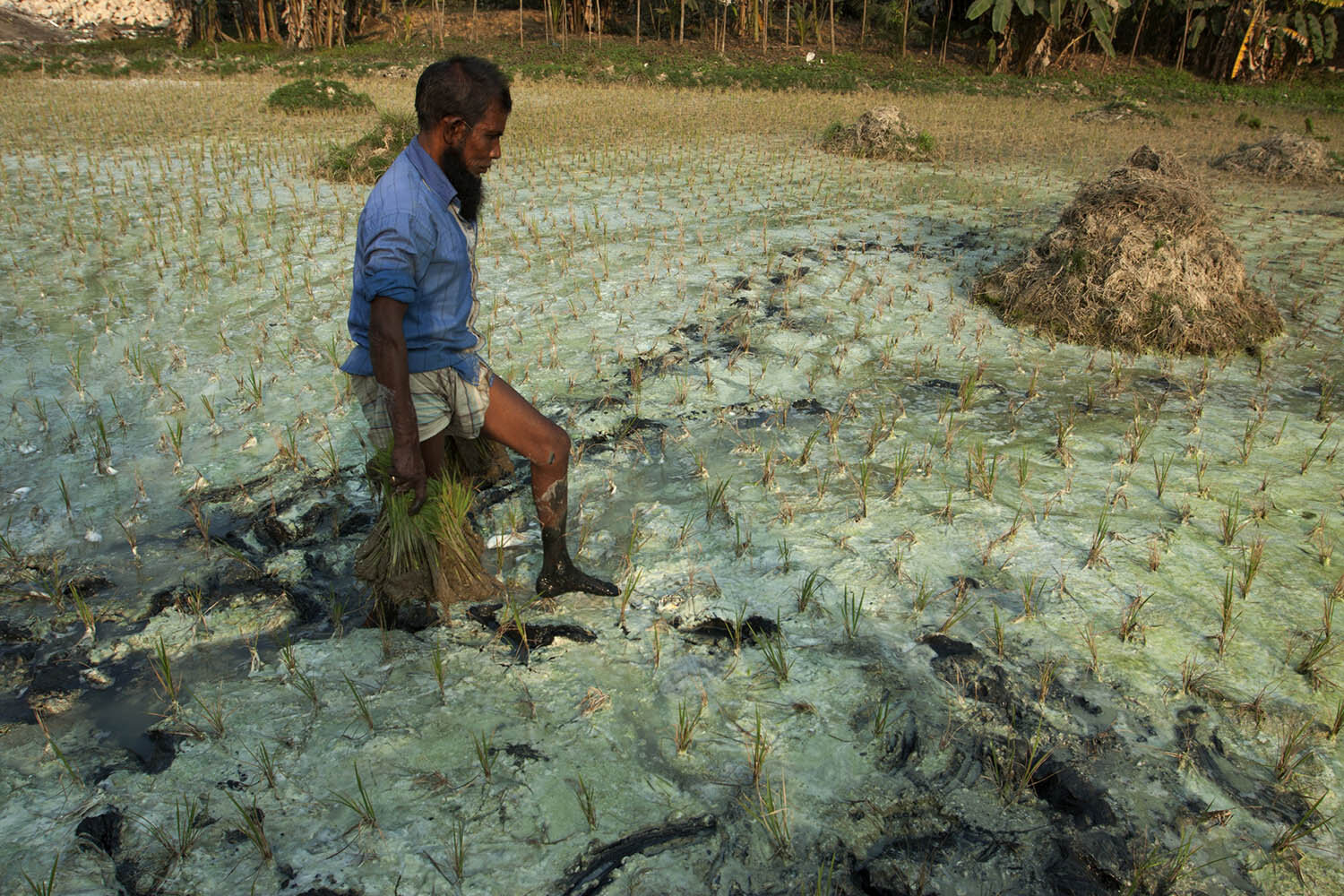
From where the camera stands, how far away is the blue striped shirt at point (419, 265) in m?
2.28

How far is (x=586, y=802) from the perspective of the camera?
6.74 feet

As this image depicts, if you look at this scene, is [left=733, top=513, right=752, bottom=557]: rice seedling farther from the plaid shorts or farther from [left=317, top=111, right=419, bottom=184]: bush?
[left=317, top=111, right=419, bottom=184]: bush

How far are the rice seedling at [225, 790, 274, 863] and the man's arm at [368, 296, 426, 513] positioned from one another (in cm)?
95

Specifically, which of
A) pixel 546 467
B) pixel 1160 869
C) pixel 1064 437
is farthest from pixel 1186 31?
pixel 1160 869

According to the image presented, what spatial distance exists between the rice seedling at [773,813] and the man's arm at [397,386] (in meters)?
1.32

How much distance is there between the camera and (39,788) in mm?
2068

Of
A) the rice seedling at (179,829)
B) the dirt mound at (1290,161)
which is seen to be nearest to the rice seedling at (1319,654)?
the rice seedling at (179,829)

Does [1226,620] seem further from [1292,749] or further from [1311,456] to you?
[1311,456]

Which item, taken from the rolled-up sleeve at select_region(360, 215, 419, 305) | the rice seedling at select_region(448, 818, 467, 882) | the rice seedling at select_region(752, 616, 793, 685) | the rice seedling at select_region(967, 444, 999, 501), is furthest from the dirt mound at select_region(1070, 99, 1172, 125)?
the rice seedling at select_region(448, 818, 467, 882)

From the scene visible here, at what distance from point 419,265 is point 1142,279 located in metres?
4.44

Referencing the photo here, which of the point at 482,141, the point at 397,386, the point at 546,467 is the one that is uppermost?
the point at 482,141

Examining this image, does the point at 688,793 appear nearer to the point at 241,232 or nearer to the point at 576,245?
the point at 576,245

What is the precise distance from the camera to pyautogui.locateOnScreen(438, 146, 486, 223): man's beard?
240cm

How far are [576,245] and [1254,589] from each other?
5085mm
